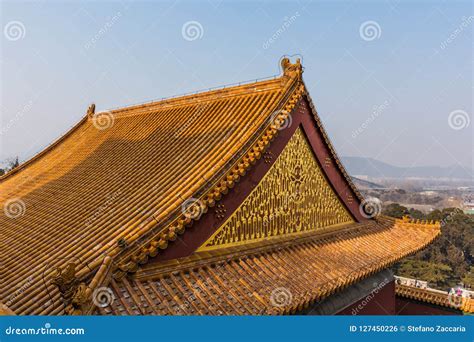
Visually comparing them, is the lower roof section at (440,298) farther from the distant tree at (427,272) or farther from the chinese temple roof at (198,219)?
the distant tree at (427,272)

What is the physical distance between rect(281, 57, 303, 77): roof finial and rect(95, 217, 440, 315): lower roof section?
135 inches

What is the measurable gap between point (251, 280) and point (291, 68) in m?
4.53

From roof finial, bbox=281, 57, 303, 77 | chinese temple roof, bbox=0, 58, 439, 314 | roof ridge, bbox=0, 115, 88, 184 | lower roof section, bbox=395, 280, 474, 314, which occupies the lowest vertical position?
lower roof section, bbox=395, 280, 474, 314

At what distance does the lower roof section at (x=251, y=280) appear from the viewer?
4.15 meters

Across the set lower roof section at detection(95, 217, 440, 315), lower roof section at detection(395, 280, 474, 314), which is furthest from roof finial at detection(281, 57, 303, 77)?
lower roof section at detection(395, 280, 474, 314)

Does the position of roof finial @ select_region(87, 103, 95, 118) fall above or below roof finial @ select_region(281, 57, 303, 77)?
above

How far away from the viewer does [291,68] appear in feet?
24.3

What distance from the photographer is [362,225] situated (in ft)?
29.7

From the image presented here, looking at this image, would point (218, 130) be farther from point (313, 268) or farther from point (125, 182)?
point (313, 268)

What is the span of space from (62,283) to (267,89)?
5.68 m

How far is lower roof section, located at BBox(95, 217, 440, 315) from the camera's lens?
4.15 meters

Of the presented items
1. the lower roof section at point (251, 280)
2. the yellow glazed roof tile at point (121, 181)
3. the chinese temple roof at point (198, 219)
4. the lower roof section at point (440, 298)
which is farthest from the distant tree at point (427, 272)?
the yellow glazed roof tile at point (121, 181)

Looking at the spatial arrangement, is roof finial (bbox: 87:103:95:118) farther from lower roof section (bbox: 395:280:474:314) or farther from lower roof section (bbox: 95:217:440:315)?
lower roof section (bbox: 395:280:474:314)

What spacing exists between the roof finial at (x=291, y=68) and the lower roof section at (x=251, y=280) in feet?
11.3
